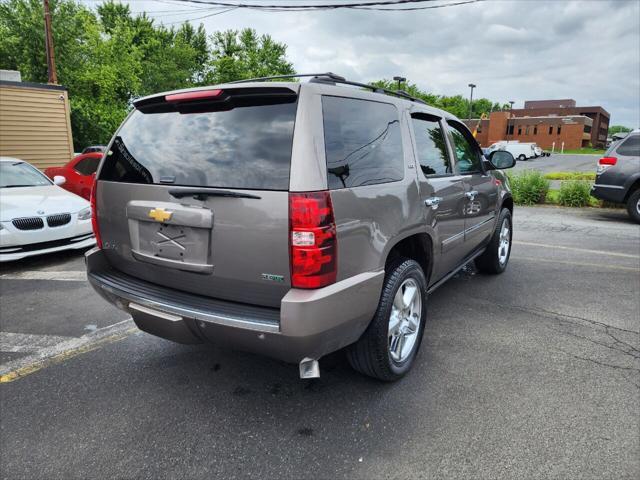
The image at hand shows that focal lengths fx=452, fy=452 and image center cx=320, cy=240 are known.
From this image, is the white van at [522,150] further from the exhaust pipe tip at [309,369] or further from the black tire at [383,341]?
the exhaust pipe tip at [309,369]

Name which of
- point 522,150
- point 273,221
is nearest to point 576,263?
point 273,221

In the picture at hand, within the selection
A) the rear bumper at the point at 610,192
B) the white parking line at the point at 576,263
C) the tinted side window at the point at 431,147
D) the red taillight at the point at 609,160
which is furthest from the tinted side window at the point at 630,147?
the tinted side window at the point at 431,147

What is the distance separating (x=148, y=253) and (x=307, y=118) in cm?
124

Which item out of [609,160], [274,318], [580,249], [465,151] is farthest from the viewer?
[609,160]

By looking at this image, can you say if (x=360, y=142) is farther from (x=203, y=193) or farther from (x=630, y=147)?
(x=630, y=147)

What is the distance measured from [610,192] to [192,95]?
33.0ft

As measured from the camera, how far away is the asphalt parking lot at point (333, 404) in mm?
2297

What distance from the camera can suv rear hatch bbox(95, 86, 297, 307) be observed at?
2270mm

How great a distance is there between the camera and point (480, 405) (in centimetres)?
277

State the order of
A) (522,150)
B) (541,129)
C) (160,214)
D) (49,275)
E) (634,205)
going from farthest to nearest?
(541,129), (522,150), (634,205), (49,275), (160,214)

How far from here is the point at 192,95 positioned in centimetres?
257

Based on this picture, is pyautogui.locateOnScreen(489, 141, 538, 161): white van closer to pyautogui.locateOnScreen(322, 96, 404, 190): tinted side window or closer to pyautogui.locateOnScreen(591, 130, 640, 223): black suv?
pyautogui.locateOnScreen(591, 130, 640, 223): black suv

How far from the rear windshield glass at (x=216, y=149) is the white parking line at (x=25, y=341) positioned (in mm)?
1754

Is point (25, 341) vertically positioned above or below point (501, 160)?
below
